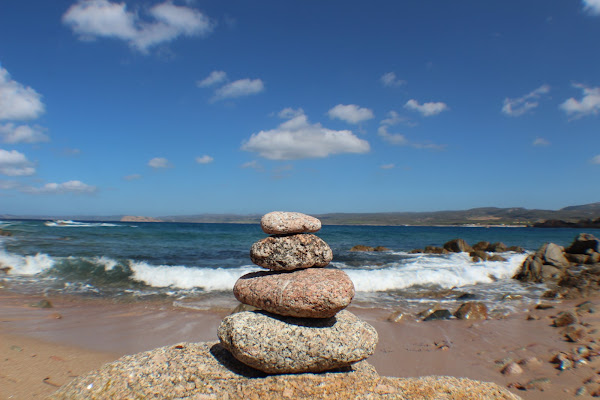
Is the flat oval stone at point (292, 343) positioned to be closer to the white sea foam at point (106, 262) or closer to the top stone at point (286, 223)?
the top stone at point (286, 223)

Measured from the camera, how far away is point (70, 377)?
559 centimetres

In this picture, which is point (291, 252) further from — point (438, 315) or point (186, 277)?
point (186, 277)

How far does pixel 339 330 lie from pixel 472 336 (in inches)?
181

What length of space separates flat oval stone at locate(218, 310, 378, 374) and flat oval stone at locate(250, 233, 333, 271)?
0.89m

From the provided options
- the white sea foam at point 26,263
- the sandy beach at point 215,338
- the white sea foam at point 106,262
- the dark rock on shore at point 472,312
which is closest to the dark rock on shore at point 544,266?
the sandy beach at point 215,338

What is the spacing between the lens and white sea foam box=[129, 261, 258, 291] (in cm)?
1413

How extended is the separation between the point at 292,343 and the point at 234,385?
3.00 feet

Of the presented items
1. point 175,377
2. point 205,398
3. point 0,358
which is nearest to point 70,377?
point 0,358

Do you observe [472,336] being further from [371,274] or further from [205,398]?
[371,274]

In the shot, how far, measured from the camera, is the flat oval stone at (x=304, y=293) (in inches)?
193

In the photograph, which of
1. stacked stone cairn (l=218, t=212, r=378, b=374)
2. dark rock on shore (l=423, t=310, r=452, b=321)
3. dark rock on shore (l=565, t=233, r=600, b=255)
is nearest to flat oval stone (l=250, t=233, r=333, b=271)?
stacked stone cairn (l=218, t=212, r=378, b=374)

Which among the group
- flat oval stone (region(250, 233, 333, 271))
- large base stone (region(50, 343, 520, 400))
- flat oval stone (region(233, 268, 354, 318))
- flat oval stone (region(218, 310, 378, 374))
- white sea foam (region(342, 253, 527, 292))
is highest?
flat oval stone (region(250, 233, 333, 271))

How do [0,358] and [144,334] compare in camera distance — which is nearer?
[0,358]

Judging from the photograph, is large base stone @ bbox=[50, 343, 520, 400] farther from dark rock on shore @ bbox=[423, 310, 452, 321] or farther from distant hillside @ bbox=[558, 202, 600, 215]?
distant hillside @ bbox=[558, 202, 600, 215]
